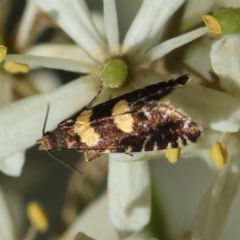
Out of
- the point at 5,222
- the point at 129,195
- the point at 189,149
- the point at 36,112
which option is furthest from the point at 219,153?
the point at 5,222

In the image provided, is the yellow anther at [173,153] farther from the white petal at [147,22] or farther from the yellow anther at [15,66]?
the yellow anther at [15,66]

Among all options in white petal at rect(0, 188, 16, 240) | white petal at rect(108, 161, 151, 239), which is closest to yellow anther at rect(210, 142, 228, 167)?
white petal at rect(108, 161, 151, 239)

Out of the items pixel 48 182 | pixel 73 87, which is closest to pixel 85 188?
pixel 48 182

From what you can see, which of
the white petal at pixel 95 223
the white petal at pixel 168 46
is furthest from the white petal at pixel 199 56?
the white petal at pixel 95 223

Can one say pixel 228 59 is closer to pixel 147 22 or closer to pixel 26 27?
pixel 147 22

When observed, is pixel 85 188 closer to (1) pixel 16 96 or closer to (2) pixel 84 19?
(1) pixel 16 96

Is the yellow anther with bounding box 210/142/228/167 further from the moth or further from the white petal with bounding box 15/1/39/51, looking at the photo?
the white petal with bounding box 15/1/39/51

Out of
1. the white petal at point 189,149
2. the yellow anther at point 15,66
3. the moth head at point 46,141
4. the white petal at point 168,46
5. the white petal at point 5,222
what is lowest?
the white petal at point 5,222
